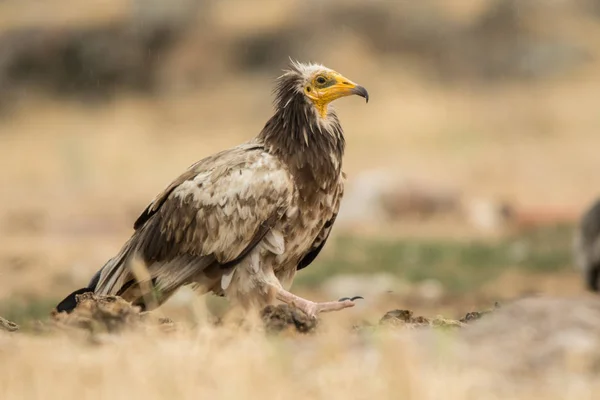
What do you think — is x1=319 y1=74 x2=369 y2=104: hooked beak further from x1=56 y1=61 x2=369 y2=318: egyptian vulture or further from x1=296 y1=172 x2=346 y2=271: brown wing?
x1=296 y1=172 x2=346 y2=271: brown wing

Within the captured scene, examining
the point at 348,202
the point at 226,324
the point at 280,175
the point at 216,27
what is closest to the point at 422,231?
the point at 348,202

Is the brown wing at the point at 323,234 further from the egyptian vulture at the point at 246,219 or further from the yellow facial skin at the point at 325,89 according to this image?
the yellow facial skin at the point at 325,89

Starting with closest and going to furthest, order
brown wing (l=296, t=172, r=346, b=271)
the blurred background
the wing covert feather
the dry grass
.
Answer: the dry grass → the wing covert feather → brown wing (l=296, t=172, r=346, b=271) → the blurred background

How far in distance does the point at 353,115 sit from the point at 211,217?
31085 mm

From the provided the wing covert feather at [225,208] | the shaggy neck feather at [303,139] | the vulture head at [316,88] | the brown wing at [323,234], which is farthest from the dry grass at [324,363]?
the vulture head at [316,88]

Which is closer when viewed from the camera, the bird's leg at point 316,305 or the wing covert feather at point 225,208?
the bird's leg at point 316,305

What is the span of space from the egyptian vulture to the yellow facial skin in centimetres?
9

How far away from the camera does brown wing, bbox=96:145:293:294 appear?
7.31 m

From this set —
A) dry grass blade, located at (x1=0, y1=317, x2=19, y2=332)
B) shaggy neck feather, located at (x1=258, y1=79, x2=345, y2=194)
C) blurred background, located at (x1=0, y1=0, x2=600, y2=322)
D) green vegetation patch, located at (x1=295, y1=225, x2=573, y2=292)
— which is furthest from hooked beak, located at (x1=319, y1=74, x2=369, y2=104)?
blurred background, located at (x1=0, y1=0, x2=600, y2=322)

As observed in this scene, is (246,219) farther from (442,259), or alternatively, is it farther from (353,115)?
(353,115)

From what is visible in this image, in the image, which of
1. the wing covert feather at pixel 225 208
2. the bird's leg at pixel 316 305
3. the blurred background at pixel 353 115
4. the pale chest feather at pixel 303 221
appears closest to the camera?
the bird's leg at pixel 316 305

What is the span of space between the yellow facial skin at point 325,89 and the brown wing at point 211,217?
593 mm

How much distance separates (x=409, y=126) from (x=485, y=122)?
2.62 m

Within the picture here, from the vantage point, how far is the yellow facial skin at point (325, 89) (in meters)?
7.97
